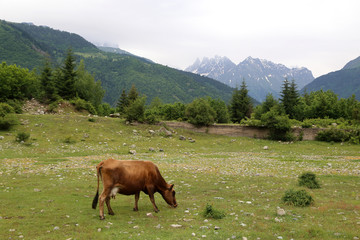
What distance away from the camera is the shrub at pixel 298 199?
36.1ft

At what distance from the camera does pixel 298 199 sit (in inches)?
436

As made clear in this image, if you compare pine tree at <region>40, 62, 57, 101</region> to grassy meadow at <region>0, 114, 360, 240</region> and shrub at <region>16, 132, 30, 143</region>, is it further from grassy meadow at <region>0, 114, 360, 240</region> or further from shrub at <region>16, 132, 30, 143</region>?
grassy meadow at <region>0, 114, 360, 240</region>

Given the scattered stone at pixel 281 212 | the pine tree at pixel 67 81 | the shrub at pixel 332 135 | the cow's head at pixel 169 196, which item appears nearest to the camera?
the scattered stone at pixel 281 212

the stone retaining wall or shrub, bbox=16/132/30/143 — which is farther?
the stone retaining wall

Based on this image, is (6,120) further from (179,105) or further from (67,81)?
(179,105)

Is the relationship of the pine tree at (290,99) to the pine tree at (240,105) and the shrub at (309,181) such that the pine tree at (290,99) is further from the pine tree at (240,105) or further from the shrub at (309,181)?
the shrub at (309,181)

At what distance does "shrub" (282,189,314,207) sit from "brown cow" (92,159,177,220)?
496 cm

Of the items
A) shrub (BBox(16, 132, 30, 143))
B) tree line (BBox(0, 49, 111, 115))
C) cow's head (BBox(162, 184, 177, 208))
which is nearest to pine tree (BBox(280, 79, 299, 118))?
tree line (BBox(0, 49, 111, 115))

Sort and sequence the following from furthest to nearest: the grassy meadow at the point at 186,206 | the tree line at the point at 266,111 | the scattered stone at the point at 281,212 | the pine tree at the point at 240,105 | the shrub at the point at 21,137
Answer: the pine tree at the point at 240,105, the tree line at the point at 266,111, the shrub at the point at 21,137, the scattered stone at the point at 281,212, the grassy meadow at the point at 186,206

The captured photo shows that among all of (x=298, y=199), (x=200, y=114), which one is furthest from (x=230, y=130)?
(x=298, y=199)

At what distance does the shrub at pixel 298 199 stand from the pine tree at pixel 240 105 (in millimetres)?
57354

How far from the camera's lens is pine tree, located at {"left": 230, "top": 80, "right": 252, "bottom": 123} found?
67.7 meters

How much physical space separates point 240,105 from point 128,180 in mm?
61511

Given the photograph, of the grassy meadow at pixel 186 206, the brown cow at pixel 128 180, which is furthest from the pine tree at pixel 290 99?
the brown cow at pixel 128 180
